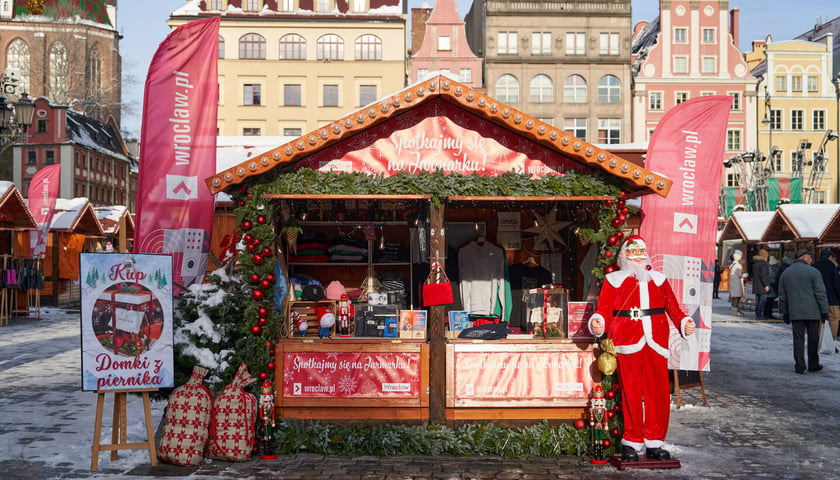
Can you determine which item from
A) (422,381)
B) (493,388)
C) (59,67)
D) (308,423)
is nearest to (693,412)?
(493,388)

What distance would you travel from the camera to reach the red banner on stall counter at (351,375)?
753cm

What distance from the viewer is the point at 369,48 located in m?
43.8

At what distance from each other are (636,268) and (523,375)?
5.10ft

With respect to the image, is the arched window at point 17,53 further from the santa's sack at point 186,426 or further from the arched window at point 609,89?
the santa's sack at point 186,426

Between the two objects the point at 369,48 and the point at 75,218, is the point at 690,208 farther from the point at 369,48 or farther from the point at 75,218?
the point at 369,48

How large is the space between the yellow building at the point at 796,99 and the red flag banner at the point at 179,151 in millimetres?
42602

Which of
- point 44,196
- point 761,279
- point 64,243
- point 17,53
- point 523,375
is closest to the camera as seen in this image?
point 523,375

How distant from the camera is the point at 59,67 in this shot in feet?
164

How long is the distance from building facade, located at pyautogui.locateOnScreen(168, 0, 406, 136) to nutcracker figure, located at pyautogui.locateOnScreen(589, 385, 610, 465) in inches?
1486

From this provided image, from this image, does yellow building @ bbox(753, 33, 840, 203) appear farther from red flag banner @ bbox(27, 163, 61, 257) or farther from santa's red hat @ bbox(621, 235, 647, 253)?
santa's red hat @ bbox(621, 235, 647, 253)

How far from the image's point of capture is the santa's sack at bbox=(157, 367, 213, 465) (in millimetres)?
6875

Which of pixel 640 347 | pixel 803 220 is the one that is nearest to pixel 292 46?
pixel 803 220

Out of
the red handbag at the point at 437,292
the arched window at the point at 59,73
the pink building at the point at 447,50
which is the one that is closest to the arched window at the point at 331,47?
the pink building at the point at 447,50

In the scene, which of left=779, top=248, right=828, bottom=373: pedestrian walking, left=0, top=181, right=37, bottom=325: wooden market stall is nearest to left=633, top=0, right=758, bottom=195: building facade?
left=779, top=248, right=828, bottom=373: pedestrian walking
